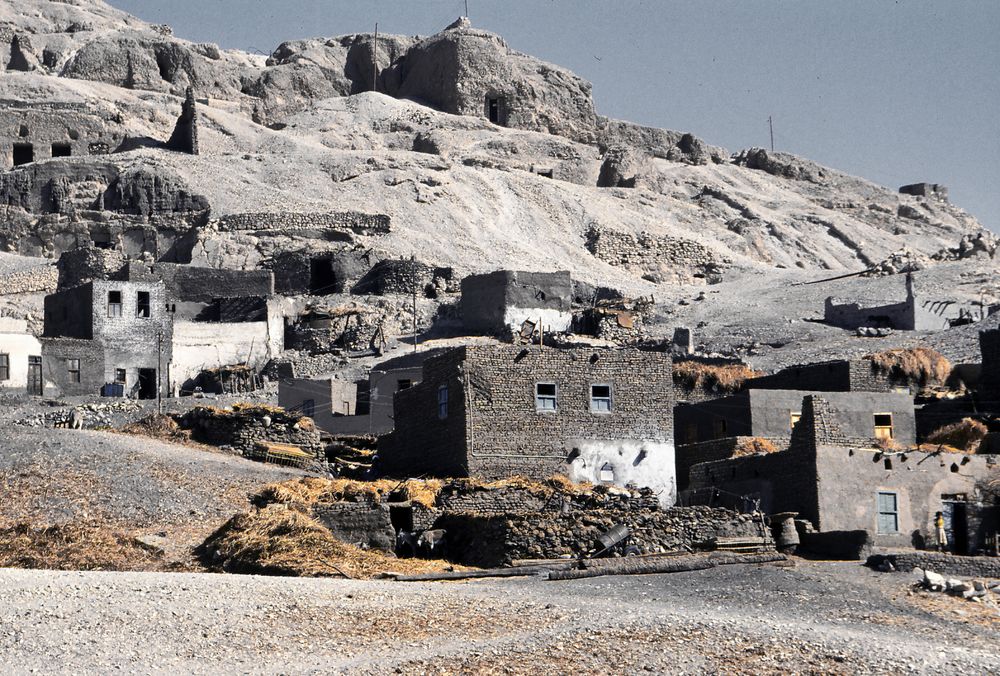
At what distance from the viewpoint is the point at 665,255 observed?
75688mm

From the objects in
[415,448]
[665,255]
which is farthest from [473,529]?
[665,255]

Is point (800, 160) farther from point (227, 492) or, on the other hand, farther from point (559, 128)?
point (227, 492)

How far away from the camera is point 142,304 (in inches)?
1795

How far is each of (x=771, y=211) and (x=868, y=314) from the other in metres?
37.9

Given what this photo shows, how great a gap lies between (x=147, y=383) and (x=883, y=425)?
20768 mm

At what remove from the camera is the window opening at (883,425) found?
3136 centimetres

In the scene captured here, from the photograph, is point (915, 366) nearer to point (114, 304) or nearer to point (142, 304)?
point (142, 304)

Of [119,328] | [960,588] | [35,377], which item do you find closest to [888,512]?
[960,588]

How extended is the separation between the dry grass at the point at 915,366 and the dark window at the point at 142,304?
1886 centimetres

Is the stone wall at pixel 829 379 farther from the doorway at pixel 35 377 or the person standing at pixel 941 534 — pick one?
the doorway at pixel 35 377

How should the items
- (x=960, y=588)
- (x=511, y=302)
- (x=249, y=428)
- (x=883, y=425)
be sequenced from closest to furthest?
(x=960, y=588), (x=249, y=428), (x=883, y=425), (x=511, y=302)

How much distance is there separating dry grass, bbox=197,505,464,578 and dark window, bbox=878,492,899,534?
767 cm

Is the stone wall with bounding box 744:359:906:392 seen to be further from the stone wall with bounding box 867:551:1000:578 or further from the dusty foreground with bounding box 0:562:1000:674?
the dusty foreground with bounding box 0:562:1000:674

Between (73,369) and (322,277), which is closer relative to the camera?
(73,369)
